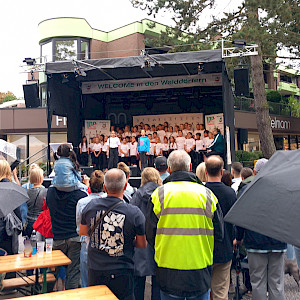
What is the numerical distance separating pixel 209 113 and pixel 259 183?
11.9 meters

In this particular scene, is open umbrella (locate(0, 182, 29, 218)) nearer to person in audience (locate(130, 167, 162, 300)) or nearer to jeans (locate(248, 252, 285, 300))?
person in audience (locate(130, 167, 162, 300))

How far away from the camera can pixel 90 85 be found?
13.6m

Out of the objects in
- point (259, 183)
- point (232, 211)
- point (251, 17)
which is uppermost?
point (251, 17)

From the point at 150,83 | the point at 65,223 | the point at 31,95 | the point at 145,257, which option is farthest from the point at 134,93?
the point at 145,257

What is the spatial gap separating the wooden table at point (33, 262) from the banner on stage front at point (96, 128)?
1033 cm

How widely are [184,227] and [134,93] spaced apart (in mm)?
11857

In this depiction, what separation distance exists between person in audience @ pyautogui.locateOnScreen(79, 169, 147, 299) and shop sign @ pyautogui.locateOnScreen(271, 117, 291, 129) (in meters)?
24.1

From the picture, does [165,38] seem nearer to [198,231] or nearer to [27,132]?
[27,132]

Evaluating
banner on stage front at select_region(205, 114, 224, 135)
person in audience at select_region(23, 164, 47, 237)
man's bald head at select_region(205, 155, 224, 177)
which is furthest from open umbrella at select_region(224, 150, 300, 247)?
banner on stage front at select_region(205, 114, 224, 135)

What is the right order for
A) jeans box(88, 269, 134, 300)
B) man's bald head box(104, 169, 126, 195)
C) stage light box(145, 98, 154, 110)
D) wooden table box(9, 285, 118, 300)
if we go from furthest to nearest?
stage light box(145, 98, 154, 110) < man's bald head box(104, 169, 126, 195) < jeans box(88, 269, 134, 300) < wooden table box(9, 285, 118, 300)

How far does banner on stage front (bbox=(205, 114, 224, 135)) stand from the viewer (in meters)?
13.1

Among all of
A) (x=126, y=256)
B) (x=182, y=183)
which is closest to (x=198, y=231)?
(x=182, y=183)

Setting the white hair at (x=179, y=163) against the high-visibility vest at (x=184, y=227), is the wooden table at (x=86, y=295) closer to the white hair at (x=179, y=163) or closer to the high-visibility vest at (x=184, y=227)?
the high-visibility vest at (x=184, y=227)

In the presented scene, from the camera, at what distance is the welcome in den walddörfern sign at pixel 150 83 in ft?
41.5
